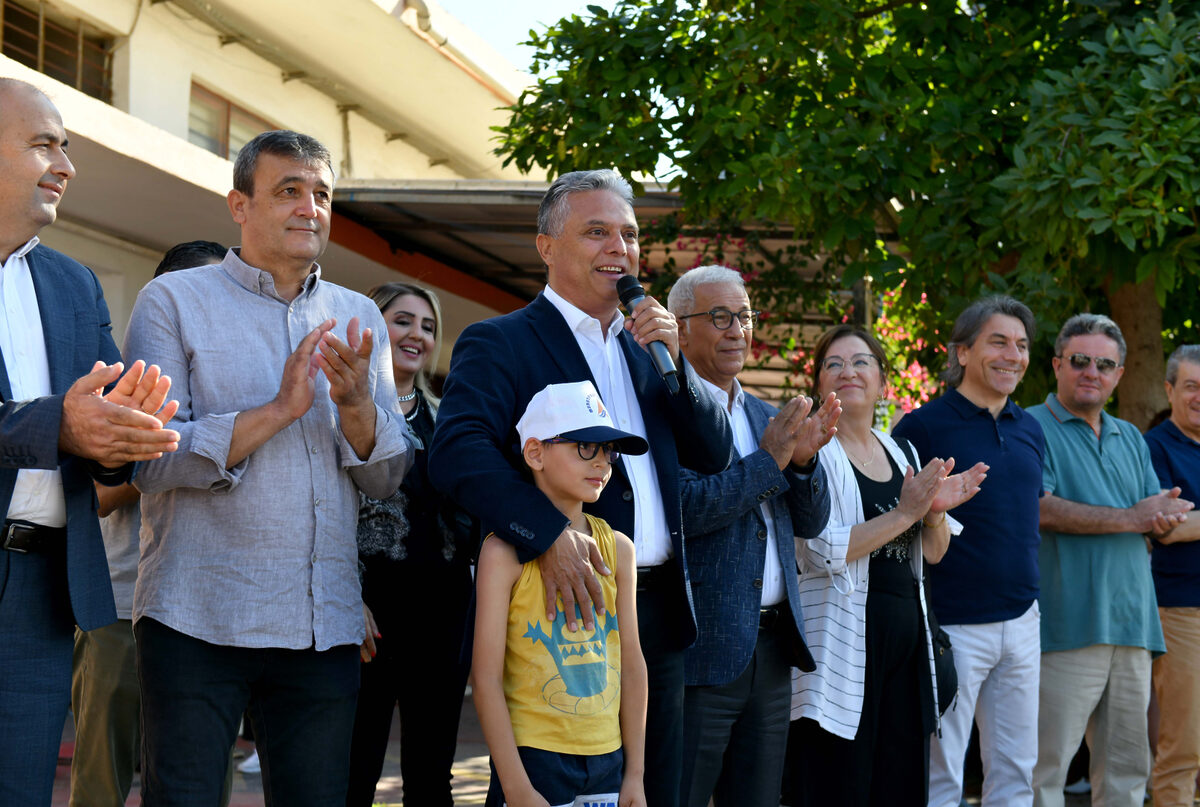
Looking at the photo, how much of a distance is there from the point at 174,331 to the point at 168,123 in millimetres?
8151

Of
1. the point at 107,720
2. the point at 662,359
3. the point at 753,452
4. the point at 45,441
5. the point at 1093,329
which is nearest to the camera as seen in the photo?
the point at 45,441

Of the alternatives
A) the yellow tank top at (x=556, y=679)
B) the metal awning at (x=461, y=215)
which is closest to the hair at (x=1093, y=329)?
the yellow tank top at (x=556, y=679)

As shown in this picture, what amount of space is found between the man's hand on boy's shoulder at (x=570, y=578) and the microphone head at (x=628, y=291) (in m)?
0.66

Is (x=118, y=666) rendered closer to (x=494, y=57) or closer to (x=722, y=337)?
(x=722, y=337)

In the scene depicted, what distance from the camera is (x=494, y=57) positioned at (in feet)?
41.4

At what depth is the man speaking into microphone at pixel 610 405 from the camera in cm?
304

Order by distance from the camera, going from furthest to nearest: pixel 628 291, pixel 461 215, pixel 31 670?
pixel 461 215 < pixel 628 291 < pixel 31 670

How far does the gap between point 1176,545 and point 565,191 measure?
371cm

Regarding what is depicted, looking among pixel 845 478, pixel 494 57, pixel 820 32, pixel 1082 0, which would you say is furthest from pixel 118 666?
pixel 494 57

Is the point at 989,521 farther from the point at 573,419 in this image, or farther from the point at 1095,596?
the point at 573,419

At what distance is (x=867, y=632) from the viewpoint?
4285 millimetres

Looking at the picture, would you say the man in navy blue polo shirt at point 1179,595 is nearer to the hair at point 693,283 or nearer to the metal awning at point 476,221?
the hair at point 693,283

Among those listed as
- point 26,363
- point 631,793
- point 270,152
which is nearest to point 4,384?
point 26,363

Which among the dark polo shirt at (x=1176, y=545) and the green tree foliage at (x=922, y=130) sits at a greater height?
the green tree foliage at (x=922, y=130)
